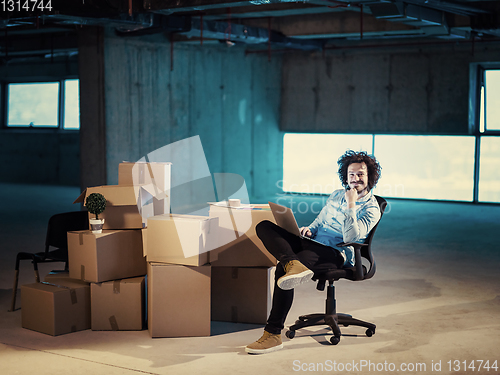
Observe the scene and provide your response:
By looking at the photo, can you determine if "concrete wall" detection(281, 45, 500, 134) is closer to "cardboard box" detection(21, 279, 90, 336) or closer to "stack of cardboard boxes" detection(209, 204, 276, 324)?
"stack of cardboard boxes" detection(209, 204, 276, 324)

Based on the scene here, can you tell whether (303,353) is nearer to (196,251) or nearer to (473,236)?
(196,251)

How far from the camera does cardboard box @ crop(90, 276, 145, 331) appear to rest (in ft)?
11.8

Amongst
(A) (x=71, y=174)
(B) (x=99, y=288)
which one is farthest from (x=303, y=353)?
(A) (x=71, y=174)

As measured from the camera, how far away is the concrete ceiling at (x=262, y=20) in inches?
230

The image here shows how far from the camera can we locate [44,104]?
1398 cm

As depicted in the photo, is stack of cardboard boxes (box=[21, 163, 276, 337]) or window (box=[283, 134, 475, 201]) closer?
stack of cardboard boxes (box=[21, 163, 276, 337])

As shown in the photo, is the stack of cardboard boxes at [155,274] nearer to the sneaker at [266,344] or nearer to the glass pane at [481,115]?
the sneaker at [266,344]

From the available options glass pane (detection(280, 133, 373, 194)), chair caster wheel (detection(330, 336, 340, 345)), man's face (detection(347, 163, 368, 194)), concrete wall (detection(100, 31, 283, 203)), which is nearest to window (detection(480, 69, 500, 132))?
glass pane (detection(280, 133, 373, 194))

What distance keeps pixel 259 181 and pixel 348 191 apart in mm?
7746

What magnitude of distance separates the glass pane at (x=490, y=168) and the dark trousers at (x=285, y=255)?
7.89 meters

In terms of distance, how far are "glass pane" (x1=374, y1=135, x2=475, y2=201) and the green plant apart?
27.3ft

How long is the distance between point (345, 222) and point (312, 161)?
8.45 m

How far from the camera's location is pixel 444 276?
507 cm

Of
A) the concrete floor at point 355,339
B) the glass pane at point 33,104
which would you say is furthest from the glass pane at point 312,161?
the glass pane at point 33,104
